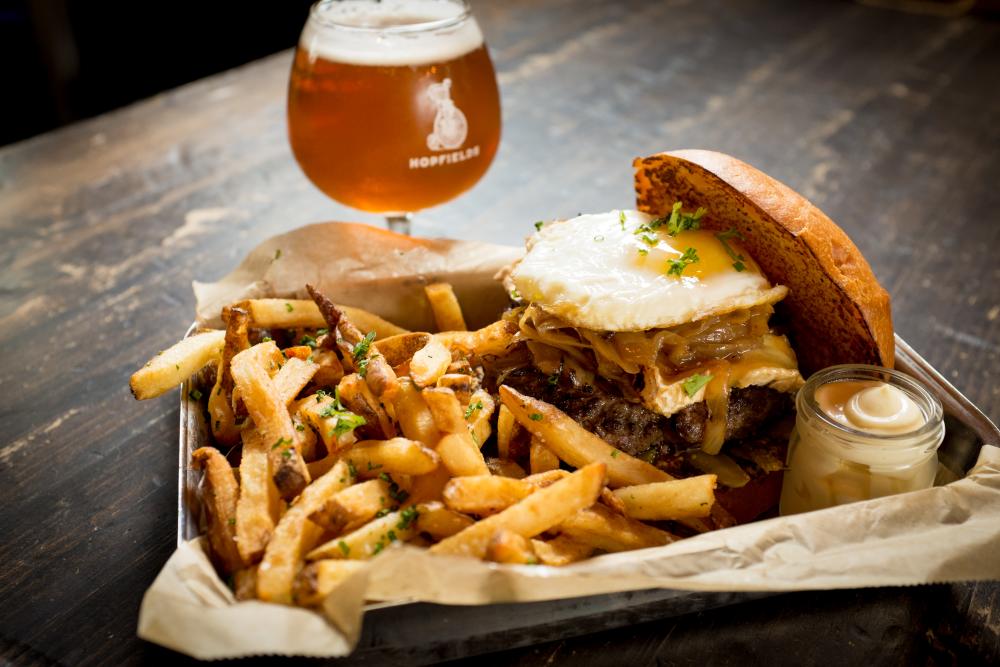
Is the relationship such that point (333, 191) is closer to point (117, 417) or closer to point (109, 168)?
point (117, 417)

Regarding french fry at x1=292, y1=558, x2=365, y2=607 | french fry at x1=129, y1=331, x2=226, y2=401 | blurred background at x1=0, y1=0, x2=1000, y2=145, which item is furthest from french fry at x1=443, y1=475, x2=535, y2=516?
blurred background at x1=0, y1=0, x2=1000, y2=145

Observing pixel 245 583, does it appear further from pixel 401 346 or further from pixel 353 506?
pixel 401 346

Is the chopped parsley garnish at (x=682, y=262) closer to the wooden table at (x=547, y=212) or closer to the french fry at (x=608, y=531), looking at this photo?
the french fry at (x=608, y=531)

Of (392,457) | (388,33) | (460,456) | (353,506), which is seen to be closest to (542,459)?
(460,456)

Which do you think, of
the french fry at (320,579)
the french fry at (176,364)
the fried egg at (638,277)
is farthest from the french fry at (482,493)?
the french fry at (176,364)

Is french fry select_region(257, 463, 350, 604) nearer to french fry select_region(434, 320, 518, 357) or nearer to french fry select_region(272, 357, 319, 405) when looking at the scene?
french fry select_region(272, 357, 319, 405)

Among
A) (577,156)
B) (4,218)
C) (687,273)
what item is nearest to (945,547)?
(687,273)

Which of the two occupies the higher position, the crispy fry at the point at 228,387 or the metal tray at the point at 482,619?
the crispy fry at the point at 228,387
